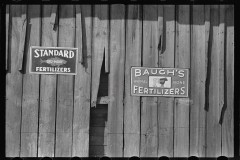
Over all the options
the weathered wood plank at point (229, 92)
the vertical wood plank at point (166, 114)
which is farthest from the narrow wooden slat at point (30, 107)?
the weathered wood plank at point (229, 92)

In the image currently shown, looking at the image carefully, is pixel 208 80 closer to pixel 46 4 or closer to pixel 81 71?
pixel 81 71

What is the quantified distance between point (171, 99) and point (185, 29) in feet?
4.27

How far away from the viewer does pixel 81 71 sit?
19.2ft

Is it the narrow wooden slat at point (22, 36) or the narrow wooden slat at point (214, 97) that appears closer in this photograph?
the narrow wooden slat at point (22, 36)

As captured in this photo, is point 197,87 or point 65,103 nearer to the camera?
point 65,103

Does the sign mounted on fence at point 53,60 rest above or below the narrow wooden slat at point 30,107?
above

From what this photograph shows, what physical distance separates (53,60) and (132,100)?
1.59 m

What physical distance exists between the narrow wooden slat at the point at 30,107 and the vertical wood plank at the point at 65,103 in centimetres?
39

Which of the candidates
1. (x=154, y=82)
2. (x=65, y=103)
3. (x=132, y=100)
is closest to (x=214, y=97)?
(x=154, y=82)

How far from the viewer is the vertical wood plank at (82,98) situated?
582 centimetres

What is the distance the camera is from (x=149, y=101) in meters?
5.86

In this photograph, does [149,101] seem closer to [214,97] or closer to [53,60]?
[214,97]

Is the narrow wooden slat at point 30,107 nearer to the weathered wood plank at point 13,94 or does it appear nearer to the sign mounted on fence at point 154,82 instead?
the weathered wood plank at point 13,94

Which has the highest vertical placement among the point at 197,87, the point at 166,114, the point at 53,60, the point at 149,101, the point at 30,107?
the point at 53,60
